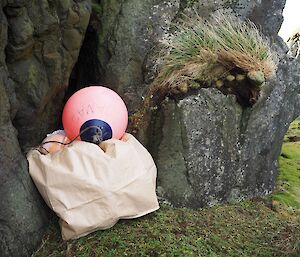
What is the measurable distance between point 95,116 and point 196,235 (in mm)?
1493

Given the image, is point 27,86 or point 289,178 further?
point 289,178

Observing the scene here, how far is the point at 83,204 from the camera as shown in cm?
388

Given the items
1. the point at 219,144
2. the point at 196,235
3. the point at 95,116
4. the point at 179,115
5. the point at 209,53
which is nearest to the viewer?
the point at 95,116

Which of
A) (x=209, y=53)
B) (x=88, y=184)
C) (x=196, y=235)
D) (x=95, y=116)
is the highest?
(x=209, y=53)

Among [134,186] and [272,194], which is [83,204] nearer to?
[134,186]

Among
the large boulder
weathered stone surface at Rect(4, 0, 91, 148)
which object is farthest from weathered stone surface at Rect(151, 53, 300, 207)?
weathered stone surface at Rect(4, 0, 91, 148)

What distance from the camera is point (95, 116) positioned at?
4.23 metres

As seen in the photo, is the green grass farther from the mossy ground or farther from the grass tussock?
the grass tussock

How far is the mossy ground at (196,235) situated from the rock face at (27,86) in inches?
13.9

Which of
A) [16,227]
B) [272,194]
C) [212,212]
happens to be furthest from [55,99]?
[272,194]

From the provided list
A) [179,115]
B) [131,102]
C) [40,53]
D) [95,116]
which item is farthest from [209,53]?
[40,53]

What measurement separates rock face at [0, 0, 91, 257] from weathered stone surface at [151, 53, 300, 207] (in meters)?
1.29

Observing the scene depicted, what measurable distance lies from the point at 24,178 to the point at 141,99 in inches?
68.9

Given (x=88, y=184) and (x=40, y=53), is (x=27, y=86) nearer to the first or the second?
(x=40, y=53)
